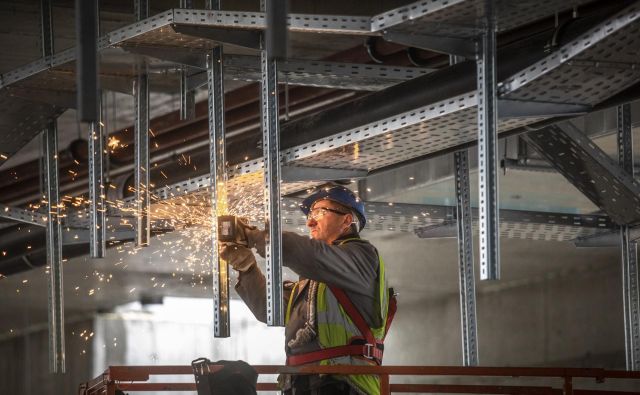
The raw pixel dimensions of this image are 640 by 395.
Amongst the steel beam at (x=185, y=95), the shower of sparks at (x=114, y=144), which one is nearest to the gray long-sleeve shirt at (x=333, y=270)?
the steel beam at (x=185, y=95)

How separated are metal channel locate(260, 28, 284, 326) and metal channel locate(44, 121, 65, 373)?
8.56 ft

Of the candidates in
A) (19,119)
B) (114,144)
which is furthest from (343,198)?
(114,144)

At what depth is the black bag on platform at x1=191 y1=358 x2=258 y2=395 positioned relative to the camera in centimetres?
644

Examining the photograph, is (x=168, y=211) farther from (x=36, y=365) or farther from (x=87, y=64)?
(x=36, y=365)

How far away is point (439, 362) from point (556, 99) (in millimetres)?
12199

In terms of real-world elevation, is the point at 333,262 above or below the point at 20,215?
below

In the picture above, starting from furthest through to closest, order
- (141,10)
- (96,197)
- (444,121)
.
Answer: (96,197), (141,10), (444,121)

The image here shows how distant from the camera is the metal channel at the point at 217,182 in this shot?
7918 millimetres

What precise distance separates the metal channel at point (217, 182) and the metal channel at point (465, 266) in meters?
1.83

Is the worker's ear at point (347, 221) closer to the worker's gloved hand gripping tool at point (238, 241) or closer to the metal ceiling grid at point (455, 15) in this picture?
the worker's gloved hand gripping tool at point (238, 241)

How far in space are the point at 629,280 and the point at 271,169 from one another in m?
3.12

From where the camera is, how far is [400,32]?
7258 millimetres

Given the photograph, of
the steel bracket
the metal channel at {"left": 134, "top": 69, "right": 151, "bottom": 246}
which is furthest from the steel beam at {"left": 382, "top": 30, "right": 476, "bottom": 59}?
the metal channel at {"left": 134, "top": 69, "right": 151, "bottom": 246}

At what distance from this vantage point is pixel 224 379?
6445 millimetres
